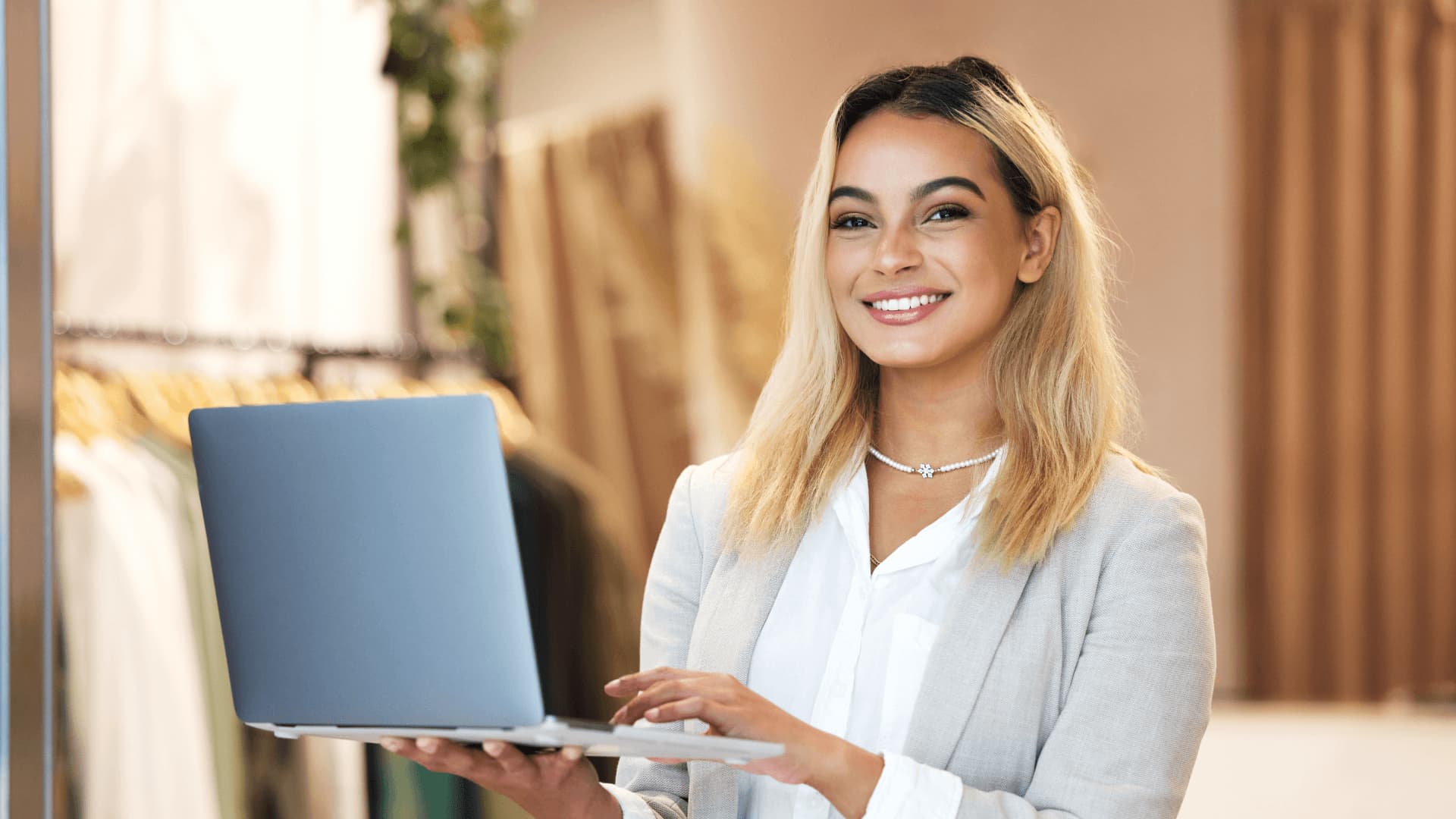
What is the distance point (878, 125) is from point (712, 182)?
121 inches

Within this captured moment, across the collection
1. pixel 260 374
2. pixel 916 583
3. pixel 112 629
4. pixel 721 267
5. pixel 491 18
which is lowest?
pixel 112 629

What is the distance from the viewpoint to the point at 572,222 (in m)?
3.97

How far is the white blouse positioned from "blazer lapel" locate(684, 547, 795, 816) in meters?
0.02

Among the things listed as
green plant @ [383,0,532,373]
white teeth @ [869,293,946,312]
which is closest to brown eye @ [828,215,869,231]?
white teeth @ [869,293,946,312]

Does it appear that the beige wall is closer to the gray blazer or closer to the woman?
the woman

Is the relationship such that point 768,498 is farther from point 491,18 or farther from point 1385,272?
point 1385,272

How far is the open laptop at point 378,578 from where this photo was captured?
104cm

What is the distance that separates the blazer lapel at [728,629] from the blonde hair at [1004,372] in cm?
3

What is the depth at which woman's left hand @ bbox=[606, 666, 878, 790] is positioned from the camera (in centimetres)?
121

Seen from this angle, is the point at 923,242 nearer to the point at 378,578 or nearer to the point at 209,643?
the point at 378,578

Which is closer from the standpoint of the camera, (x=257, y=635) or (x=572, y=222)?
(x=257, y=635)

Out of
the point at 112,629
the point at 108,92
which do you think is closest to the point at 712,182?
the point at 108,92

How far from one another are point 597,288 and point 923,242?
2519 mm

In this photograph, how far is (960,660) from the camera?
4.74 ft
